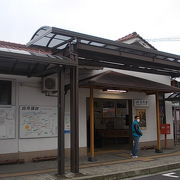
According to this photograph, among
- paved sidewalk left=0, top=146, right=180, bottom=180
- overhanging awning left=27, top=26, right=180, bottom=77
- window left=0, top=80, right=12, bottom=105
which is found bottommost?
paved sidewalk left=0, top=146, right=180, bottom=180

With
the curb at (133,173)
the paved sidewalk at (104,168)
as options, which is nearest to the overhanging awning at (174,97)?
the paved sidewalk at (104,168)

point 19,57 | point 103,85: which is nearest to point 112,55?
point 103,85

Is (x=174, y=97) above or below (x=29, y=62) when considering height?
below

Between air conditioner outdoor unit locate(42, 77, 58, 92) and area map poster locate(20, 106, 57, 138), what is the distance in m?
0.74

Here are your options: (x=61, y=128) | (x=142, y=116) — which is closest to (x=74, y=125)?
(x=61, y=128)

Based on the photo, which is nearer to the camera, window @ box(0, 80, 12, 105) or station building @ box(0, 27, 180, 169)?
station building @ box(0, 27, 180, 169)

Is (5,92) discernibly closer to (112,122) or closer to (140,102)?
(140,102)

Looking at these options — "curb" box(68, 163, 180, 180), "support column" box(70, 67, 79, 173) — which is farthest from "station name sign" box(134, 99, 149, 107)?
"support column" box(70, 67, 79, 173)

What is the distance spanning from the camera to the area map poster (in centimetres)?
1085

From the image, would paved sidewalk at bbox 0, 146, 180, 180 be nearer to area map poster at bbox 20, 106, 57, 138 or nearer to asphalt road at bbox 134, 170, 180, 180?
asphalt road at bbox 134, 170, 180, 180

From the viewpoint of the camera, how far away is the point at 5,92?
1072cm

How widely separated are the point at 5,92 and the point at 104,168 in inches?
174

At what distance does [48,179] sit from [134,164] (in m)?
3.74

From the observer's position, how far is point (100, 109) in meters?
18.6
